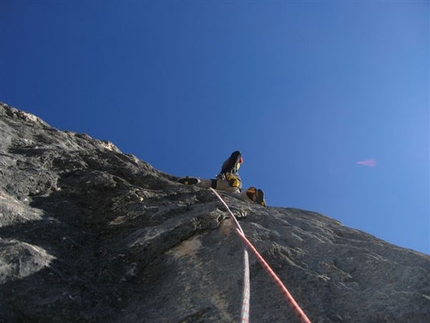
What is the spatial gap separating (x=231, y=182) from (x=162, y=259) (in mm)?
4122

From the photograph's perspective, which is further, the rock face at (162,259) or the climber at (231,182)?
the climber at (231,182)

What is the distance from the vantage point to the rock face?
3021 millimetres

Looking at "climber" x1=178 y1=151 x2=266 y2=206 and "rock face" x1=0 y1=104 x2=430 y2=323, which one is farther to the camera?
"climber" x1=178 y1=151 x2=266 y2=206

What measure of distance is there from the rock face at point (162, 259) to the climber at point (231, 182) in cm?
154

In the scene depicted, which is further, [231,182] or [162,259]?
[231,182]

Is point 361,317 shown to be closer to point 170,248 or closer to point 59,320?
point 170,248

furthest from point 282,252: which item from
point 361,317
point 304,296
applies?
point 361,317

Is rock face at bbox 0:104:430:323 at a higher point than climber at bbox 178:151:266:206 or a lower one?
lower

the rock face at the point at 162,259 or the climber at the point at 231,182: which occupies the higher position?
the climber at the point at 231,182

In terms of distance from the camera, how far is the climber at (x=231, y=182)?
6.92 m

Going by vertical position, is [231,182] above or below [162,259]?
above

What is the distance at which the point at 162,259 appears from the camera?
12.5 ft

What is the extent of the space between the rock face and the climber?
Result: 5.06 ft

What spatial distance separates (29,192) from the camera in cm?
459
